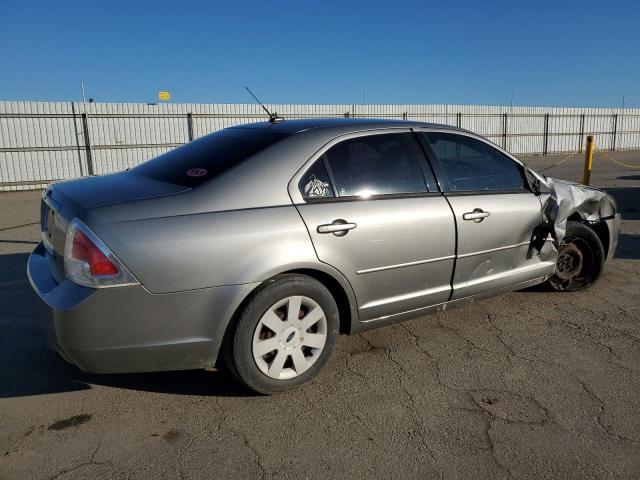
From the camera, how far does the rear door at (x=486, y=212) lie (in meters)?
3.58

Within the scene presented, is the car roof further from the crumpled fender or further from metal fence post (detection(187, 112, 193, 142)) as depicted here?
metal fence post (detection(187, 112, 193, 142))

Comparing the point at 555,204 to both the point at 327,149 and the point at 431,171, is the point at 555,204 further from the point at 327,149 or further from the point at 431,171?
the point at 327,149

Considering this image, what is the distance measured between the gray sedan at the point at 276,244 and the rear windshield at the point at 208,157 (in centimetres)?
1

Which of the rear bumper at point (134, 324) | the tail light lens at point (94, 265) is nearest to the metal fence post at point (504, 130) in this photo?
the rear bumper at point (134, 324)

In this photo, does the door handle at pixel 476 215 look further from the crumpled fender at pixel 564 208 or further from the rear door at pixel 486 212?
the crumpled fender at pixel 564 208

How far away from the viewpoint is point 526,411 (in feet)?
9.16

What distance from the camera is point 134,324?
2514 millimetres

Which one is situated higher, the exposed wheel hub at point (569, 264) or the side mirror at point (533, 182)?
the side mirror at point (533, 182)

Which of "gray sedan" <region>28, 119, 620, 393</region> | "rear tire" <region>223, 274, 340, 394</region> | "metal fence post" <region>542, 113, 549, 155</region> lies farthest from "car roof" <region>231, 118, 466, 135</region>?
"metal fence post" <region>542, 113, 549, 155</region>

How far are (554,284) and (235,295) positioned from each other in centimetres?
331

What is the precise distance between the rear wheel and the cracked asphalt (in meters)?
0.70

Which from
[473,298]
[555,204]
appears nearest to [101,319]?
[473,298]

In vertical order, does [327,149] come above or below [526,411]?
above

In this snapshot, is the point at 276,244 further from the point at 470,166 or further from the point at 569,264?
the point at 569,264
